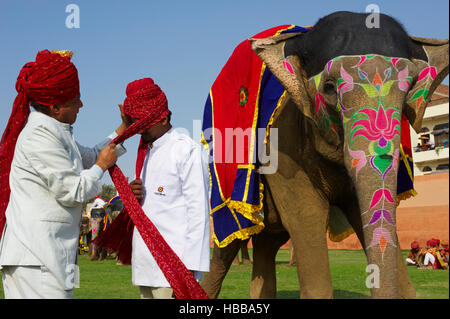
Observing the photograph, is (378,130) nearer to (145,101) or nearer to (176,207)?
(176,207)

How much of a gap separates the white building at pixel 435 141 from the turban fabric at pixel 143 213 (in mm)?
40333

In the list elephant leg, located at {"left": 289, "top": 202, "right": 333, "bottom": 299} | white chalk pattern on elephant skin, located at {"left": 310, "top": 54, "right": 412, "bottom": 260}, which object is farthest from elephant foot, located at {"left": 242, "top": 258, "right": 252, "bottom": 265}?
white chalk pattern on elephant skin, located at {"left": 310, "top": 54, "right": 412, "bottom": 260}

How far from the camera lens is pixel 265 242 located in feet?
21.6

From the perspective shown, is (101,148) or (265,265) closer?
(101,148)

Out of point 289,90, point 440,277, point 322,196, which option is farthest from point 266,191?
point 440,277

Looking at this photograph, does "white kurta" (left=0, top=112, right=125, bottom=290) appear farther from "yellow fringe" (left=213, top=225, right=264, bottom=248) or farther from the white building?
the white building

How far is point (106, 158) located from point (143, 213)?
46 centimetres

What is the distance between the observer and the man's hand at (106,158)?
11.0ft

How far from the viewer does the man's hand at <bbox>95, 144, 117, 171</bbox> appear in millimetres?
3359

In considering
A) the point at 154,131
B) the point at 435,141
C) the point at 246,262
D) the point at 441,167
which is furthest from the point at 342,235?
the point at 435,141

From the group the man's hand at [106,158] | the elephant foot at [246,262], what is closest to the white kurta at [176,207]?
the man's hand at [106,158]

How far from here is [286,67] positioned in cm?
481

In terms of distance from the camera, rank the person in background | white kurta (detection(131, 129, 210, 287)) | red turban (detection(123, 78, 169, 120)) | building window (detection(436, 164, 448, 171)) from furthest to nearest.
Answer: building window (detection(436, 164, 448, 171)) → the person in background → red turban (detection(123, 78, 169, 120)) → white kurta (detection(131, 129, 210, 287))

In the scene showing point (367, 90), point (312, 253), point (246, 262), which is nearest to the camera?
point (367, 90)
